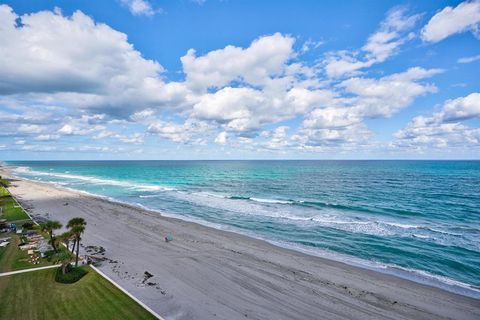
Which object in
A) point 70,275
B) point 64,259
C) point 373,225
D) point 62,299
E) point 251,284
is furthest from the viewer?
point 373,225

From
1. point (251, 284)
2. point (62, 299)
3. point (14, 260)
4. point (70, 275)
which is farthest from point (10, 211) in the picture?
point (251, 284)

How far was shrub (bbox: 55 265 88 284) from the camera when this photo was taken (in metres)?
18.2

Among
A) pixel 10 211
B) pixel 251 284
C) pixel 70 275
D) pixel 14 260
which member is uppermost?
pixel 10 211

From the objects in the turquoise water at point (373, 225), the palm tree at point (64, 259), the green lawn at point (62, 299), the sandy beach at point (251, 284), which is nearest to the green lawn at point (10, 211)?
the sandy beach at point (251, 284)

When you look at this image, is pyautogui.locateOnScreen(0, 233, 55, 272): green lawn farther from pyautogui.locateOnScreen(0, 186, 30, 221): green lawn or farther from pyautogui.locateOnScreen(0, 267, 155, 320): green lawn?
pyautogui.locateOnScreen(0, 186, 30, 221): green lawn

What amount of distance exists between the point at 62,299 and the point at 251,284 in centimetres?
1262

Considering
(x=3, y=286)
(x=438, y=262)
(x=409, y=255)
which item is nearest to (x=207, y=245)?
(x=3, y=286)

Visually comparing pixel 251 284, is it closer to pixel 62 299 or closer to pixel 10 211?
pixel 62 299

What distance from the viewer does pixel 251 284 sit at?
1969 centimetres

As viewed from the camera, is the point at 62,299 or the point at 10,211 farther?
the point at 10,211

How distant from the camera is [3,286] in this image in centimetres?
1748

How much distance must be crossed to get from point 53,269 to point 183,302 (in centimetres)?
1127

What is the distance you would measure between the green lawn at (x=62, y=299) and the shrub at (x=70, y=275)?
0.31 metres

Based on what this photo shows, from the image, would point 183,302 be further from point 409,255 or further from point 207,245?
point 409,255
